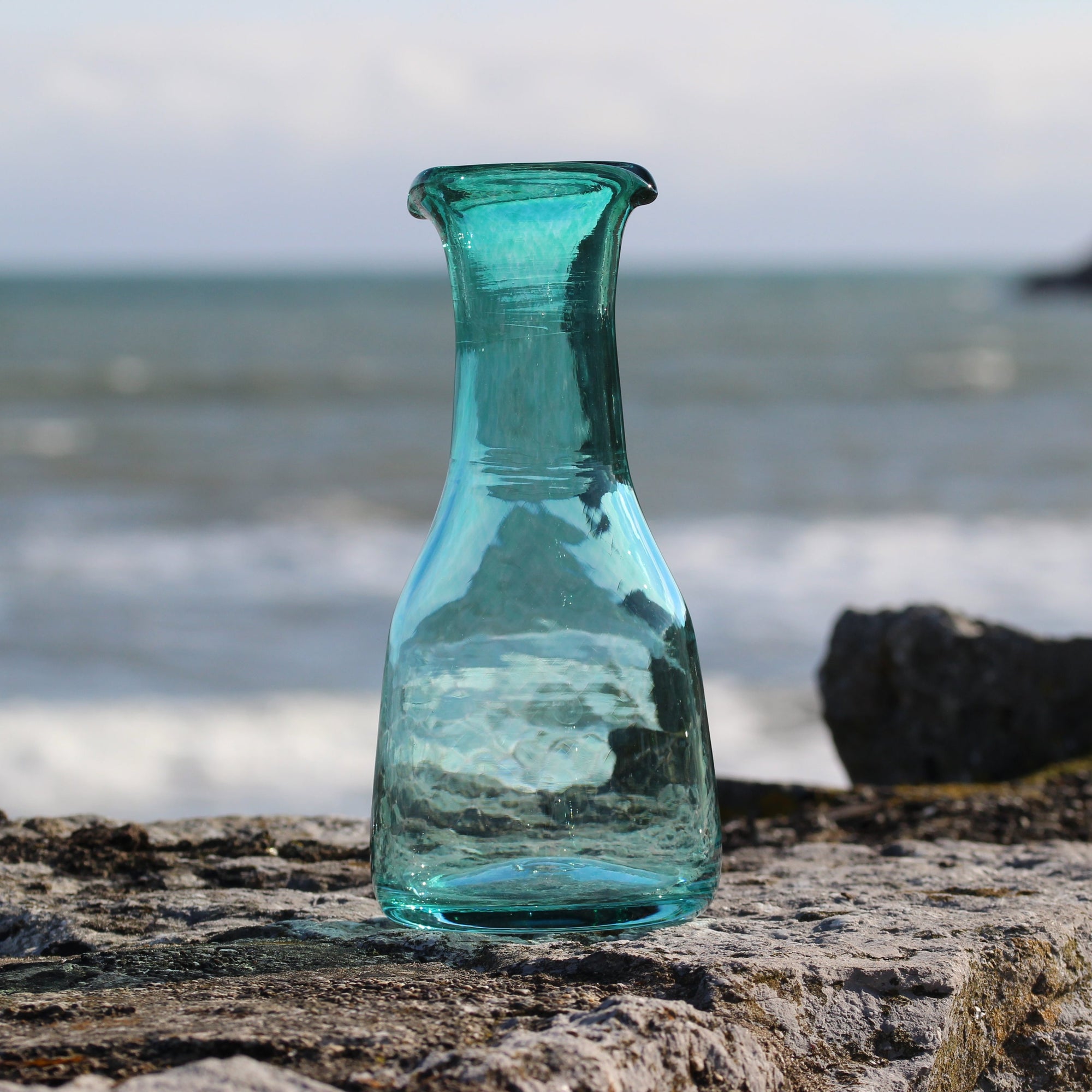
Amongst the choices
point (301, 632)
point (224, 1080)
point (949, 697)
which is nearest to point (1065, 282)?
point (301, 632)

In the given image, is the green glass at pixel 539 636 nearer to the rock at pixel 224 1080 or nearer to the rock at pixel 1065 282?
the rock at pixel 224 1080

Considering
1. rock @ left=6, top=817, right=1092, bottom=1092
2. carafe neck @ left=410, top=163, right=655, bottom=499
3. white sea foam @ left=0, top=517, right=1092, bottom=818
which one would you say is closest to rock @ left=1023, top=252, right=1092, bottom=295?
white sea foam @ left=0, top=517, right=1092, bottom=818

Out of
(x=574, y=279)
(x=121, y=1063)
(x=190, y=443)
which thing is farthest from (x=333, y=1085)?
(x=190, y=443)

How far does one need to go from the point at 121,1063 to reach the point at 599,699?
1.38 ft

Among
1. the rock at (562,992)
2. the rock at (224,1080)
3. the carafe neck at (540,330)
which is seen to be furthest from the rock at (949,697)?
the rock at (224,1080)

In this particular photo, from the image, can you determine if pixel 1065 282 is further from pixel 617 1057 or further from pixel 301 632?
pixel 617 1057

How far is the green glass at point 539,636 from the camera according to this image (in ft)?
3.58

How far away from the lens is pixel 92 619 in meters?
6.11

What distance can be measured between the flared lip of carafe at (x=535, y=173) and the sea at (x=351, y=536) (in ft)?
8.25

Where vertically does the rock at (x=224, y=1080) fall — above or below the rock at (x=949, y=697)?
below

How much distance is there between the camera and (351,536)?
849 cm

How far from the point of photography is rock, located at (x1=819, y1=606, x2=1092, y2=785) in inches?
102

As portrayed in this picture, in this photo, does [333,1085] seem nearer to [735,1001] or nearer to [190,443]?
[735,1001]

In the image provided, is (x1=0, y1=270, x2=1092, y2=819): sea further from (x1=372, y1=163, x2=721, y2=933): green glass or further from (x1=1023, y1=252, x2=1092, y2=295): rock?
(x1=1023, y1=252, x2=1092, y2=295): rock
